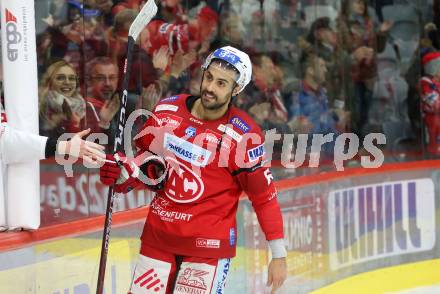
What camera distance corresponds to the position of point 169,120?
4.20 m

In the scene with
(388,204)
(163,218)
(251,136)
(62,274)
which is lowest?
(388,204)

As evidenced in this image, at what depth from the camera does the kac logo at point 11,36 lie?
161 inches

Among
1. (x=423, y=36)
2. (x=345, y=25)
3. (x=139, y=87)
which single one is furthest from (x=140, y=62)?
(x=423, y=36)

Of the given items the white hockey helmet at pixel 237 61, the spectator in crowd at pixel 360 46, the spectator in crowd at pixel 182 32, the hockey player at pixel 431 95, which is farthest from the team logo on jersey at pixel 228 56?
the hockey player at pixel 431 95

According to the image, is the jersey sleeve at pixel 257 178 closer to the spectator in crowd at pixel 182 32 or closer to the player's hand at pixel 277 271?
the player's hand at pixel 277 271

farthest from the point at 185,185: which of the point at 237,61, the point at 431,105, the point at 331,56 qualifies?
the point at 431,105

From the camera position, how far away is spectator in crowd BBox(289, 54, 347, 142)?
719 centimetres

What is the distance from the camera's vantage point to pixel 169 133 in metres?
4.20

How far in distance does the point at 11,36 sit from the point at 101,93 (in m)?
0.87

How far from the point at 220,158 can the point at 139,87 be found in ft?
4.15

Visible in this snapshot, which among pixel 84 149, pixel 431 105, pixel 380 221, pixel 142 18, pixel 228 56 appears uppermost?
pixel 142 18

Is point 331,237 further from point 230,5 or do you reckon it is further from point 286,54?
point 230,5

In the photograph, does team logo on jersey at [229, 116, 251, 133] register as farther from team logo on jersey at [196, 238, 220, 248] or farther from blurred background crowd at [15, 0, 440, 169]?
blurred background crowd at [15, 0, 440, 169]

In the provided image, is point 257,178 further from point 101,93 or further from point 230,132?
point 101,93
